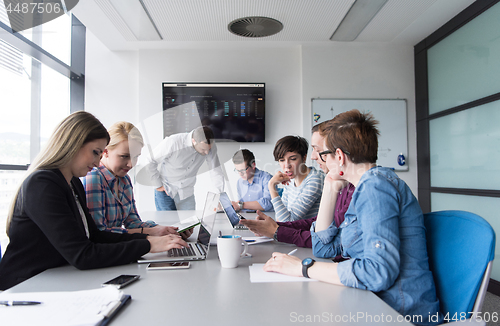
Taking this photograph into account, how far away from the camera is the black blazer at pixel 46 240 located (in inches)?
39.3

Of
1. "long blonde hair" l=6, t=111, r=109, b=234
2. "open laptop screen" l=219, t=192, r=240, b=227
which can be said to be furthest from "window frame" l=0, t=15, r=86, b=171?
"open laptop screen" l=219, t=192, r=240, b=227

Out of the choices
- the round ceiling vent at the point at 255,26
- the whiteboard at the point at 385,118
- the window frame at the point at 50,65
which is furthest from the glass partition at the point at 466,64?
the window frame at the point at 50,65

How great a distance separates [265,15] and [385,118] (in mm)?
1882

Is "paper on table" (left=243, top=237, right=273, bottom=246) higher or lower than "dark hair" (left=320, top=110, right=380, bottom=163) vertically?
lower

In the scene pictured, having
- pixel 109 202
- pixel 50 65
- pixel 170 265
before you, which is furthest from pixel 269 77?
pixel 170 265

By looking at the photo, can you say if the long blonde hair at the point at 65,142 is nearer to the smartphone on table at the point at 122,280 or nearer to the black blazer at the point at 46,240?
the black blazer at the point at 46,240

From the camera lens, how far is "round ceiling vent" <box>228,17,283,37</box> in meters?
3.17

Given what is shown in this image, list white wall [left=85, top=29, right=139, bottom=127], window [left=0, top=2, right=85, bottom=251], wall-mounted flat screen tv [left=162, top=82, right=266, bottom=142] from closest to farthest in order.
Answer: window [left=0, top=2, right=85, bottom=251] < wall-mounted flat screen tv [left=162, top=82, right=266, bottom=142] < white wall [left=85, top=29, right=139, bottom=127]

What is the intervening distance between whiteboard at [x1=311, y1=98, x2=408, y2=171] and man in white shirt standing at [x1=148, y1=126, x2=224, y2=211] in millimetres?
1659

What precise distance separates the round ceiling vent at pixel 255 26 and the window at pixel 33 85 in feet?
6.25

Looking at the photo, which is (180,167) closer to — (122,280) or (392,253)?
(122,280)

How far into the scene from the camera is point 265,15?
3078mm

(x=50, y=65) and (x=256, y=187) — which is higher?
(x=50, y=65)

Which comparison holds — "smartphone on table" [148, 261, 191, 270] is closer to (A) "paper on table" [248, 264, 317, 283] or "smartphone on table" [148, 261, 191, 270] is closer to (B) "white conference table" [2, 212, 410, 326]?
(B) "white conference table" [2, 212, 410, 326]
